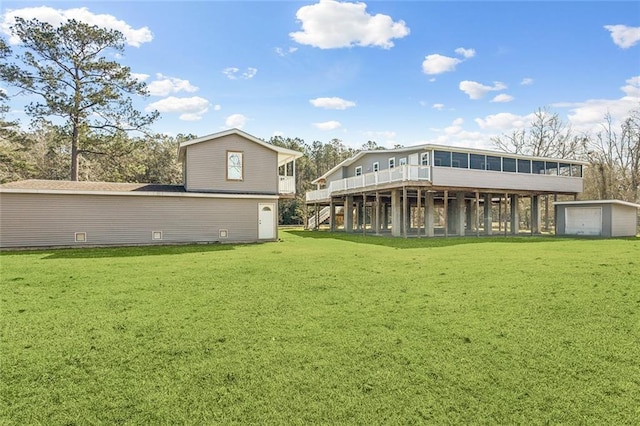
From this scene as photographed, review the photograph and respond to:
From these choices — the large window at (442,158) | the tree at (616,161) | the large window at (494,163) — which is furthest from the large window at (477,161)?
the tree at (616,161)

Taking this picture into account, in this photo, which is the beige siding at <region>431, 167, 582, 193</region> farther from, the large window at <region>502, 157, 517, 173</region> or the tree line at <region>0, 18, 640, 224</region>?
the tree line at <region>0, 18, 640, 224</region>

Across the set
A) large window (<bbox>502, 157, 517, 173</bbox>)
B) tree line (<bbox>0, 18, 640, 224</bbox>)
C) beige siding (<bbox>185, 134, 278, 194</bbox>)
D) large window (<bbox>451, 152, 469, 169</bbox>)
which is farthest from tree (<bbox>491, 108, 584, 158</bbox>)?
beige siding (<bbox>185, 134, 278, 194</bbox>)

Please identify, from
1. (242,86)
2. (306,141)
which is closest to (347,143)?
(306,141)

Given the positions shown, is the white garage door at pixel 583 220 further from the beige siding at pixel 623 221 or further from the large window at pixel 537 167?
the large window at pixel 537 167

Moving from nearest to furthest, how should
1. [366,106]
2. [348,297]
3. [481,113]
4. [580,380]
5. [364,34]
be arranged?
[580,380]
[348,297]
[364,34]
[366,106]
[481,113]

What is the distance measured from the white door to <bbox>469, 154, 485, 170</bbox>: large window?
1223 centimetres

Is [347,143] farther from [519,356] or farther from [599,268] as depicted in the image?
[519,356]

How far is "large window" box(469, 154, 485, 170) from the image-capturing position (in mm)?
22141

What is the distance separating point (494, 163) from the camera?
23.1m

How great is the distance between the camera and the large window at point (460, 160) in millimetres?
21516

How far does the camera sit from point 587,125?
38.8 m

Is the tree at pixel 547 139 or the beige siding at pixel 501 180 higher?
the tree at pixel 547 139

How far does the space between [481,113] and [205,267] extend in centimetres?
2425

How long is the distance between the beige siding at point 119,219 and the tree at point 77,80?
12.1 m
